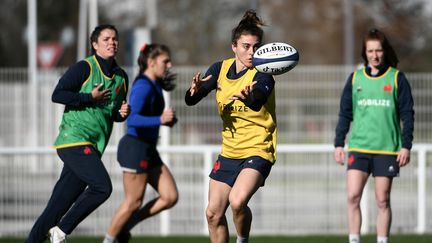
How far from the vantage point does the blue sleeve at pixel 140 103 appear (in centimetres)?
1096

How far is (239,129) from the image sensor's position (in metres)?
9.20

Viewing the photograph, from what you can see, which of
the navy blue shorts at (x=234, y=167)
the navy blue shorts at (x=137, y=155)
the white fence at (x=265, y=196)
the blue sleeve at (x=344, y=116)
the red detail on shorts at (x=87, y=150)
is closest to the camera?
the navy blue shorts at (x=234, y=167)

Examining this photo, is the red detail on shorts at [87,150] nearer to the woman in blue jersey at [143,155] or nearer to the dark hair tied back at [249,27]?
the woman in blue jersey at [143,155]

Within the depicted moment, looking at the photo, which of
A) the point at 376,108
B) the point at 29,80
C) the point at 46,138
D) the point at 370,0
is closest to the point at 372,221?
the point at 376,108

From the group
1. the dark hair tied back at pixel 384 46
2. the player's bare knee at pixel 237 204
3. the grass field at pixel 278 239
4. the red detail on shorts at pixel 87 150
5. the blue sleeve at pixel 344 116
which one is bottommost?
the grass field at pixel 278 239

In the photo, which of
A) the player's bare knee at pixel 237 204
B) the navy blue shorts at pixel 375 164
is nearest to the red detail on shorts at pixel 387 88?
the navy blue shorts at pixel 375 164

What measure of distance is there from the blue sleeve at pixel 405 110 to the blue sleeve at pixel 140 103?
2.41 meters

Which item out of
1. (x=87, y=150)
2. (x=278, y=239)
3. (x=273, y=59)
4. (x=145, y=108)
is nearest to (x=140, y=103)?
(x=145, y=108)

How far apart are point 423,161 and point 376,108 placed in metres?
3.60

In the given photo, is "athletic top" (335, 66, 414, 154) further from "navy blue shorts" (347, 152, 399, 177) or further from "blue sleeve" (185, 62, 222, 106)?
"blue sleeve" (185, 62, 222, 106)

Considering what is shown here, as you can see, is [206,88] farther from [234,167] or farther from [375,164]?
[375,164]

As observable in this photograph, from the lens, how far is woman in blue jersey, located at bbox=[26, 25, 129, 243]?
9.84 m

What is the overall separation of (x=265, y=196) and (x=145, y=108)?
12.5ft

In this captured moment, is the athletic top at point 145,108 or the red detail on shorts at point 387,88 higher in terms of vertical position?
the red detail on shorts at point 387,88
